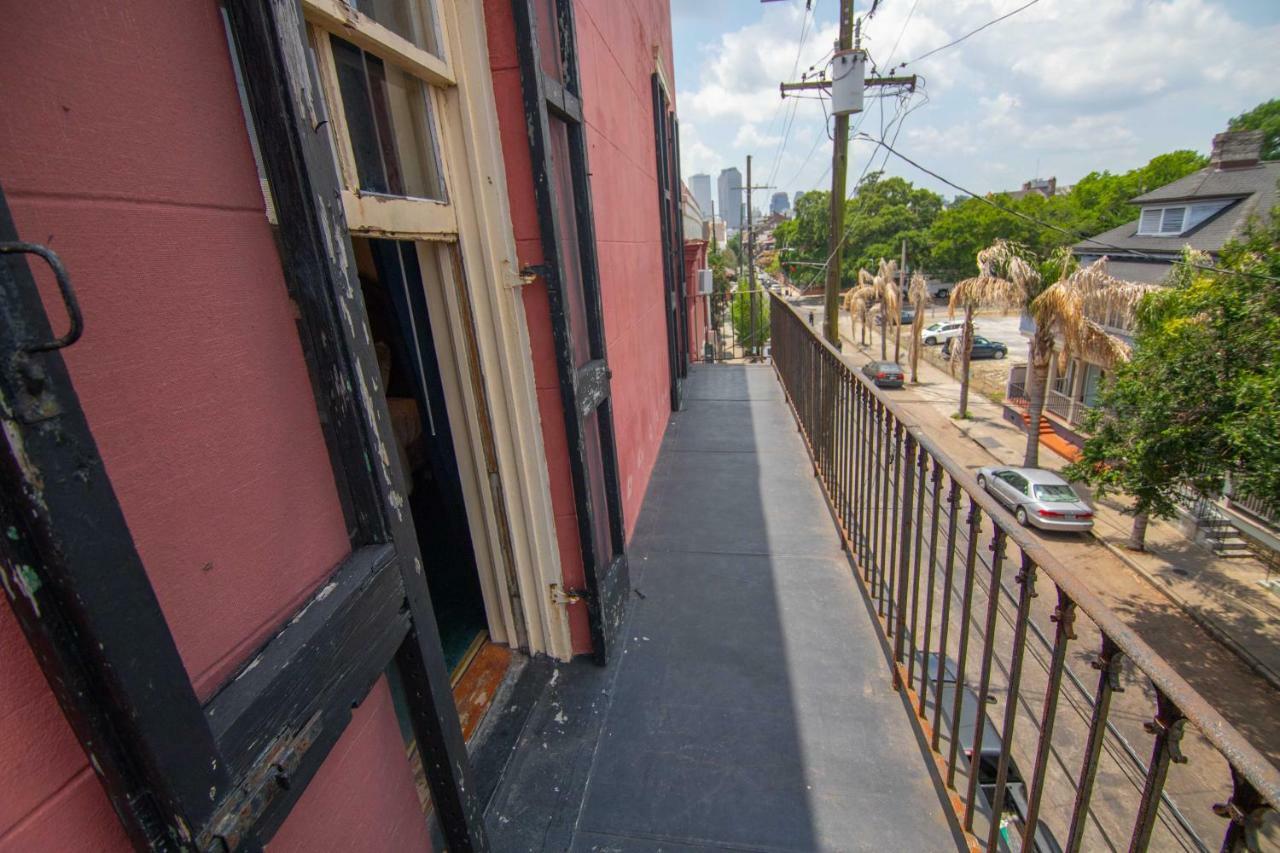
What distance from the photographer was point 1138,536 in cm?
1152

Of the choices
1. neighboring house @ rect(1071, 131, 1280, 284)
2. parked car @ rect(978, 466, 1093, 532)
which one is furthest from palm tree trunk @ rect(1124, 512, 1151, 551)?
neighboring house @ rect(1071, 131, 1280, 284)

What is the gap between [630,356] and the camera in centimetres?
432

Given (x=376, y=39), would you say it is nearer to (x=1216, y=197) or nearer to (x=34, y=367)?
(x=34, y=367)

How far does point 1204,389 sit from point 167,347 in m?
10.1

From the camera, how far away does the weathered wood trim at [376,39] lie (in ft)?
4.35

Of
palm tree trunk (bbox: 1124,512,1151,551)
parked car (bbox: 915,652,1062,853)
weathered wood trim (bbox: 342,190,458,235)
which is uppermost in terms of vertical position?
weathered wood trim (bbox: 342,190,458,235)

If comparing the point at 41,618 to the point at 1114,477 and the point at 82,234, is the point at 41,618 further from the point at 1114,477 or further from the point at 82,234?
the point at 1114,477

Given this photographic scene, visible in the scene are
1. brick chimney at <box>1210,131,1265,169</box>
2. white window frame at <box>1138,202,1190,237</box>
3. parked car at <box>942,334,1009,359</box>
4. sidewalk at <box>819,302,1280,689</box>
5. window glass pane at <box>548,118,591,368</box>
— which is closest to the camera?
window glass pane at <box>548,118,591,368</box>

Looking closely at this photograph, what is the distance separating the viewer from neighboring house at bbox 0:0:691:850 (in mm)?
636

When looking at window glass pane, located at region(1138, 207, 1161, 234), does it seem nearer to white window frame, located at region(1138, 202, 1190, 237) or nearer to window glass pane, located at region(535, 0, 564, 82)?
white window frame, located at region(1138, 202, 1190, 237)

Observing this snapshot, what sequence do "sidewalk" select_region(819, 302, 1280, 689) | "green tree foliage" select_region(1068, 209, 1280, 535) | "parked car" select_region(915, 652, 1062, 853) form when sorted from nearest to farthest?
1. "parked car" select_region(915, 652, 1062, 853)
2. "green tree foliage" select_region(1068, 209, 1280, 535)
3. "sidewalk" select_region(819, 302, 1280, 689)

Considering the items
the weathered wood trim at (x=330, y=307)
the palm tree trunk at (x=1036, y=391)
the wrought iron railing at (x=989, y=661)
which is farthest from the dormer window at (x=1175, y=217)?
the weathered wood trim at (x=330, y=307)

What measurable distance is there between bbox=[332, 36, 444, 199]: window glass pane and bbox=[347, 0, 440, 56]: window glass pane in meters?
0.10

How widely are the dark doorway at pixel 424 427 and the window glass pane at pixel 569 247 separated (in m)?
0.56
